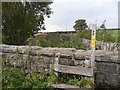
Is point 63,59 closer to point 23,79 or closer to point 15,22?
point 23,79

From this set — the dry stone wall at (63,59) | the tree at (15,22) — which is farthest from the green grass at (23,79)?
the tree at (15,22)

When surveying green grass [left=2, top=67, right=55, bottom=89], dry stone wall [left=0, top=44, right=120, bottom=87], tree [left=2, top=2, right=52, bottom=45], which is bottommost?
green grass [left=2, top=67, right=55, bottom=89]

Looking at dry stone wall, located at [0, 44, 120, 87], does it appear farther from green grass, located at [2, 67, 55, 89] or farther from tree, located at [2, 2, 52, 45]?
tree, located at [2, 2, 52, 45]

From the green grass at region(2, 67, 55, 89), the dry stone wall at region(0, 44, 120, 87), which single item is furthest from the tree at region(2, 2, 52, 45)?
the green grass at region(2, 67, 55, 89)

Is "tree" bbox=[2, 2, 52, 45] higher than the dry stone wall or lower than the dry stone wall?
higher

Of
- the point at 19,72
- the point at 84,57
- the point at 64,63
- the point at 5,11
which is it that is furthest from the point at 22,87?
the point at 5,11

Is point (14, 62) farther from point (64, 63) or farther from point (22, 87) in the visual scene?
point (64, 63)

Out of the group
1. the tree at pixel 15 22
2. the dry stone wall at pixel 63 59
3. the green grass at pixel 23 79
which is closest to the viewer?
the dry stone wall at pixel 63 59

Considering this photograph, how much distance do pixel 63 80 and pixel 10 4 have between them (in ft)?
23.2

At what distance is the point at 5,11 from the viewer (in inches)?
372

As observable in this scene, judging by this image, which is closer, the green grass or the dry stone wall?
the dry stone wall

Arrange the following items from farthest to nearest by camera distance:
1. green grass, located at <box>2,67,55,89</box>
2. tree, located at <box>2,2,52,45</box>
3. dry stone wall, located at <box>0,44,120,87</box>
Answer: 1. tree, located at <box>2,2,52,45</box>
2. green grass, located at <box>2,67,55,89</box>
3. dry stone wall, located at <box>0,44,120,87</box>

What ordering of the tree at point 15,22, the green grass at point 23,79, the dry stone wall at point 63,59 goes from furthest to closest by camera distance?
the tree at point 15,22, the green grass at point 23,79, the dry stone wall at point 63,59

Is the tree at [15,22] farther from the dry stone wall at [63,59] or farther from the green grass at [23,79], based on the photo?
the green grass at [23,79]
